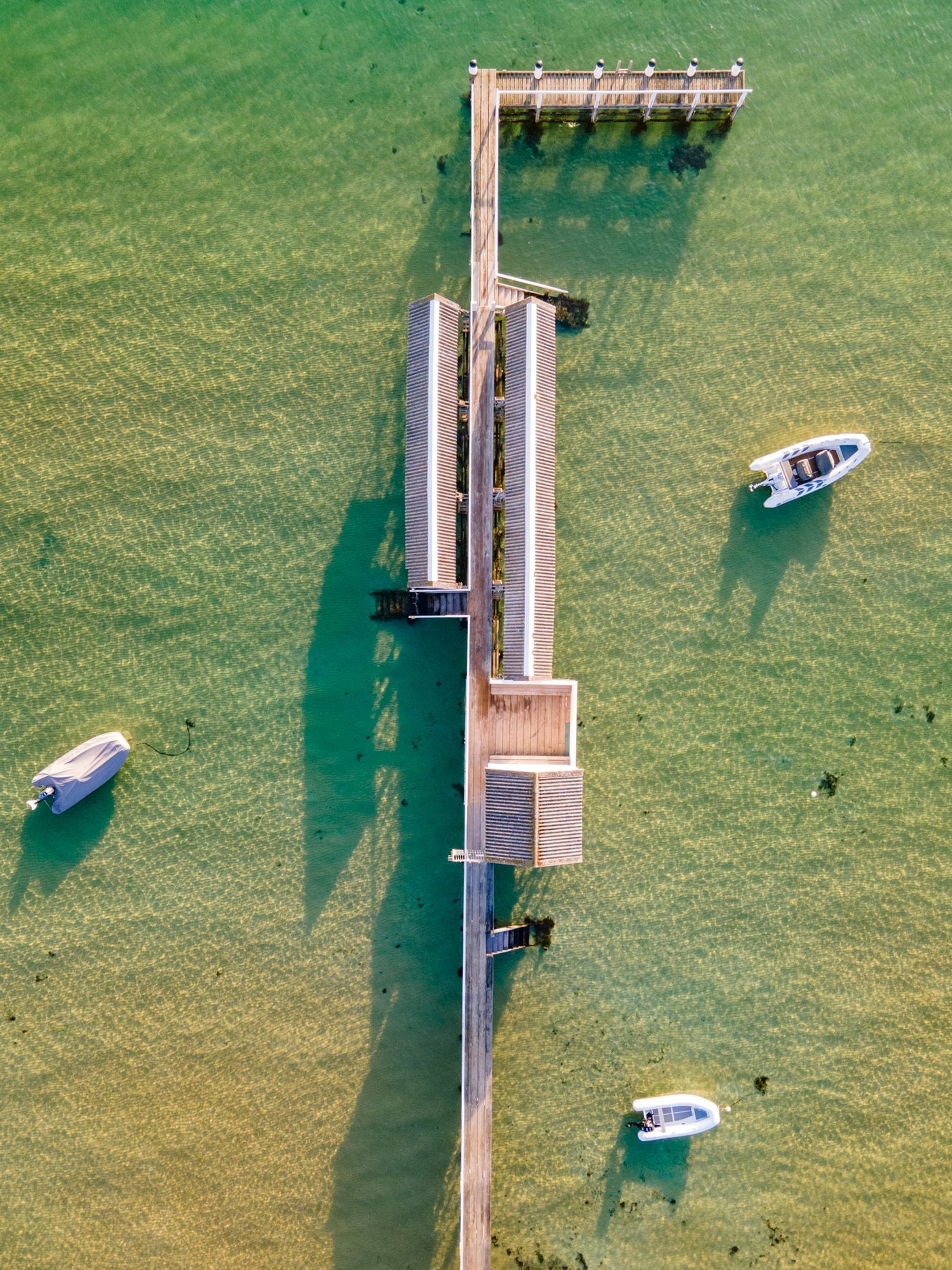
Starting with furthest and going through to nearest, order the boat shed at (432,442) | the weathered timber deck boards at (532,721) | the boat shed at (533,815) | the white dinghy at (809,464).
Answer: the white dinghy at (809,464), the weathered timber deck boards at (532,721), the boat shed at (432,442), the boat shed at (533,815)

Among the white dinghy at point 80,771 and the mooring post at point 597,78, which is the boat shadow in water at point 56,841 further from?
the mooring post at point 597,78

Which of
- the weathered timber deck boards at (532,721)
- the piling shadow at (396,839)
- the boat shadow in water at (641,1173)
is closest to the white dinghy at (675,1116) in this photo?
the boat shadow in water at (641,1173)

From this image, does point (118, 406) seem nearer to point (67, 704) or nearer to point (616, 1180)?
point (67, 704)

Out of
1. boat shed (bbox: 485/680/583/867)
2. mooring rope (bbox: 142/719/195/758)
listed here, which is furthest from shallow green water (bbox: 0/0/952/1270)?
boat shed (bbox: 485/680/583/867)

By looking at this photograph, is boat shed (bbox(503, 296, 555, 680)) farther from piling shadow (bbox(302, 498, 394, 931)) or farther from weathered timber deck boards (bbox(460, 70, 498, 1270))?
piling shadow (bbox(302, 498, 394, 931))

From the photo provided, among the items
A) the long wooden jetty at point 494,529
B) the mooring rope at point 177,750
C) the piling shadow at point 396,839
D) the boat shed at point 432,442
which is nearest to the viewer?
the long wooden jetty at point 494,529

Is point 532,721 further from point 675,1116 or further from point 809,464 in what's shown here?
point 675,1116

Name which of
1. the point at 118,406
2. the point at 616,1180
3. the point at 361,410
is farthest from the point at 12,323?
the point at 616,1180
